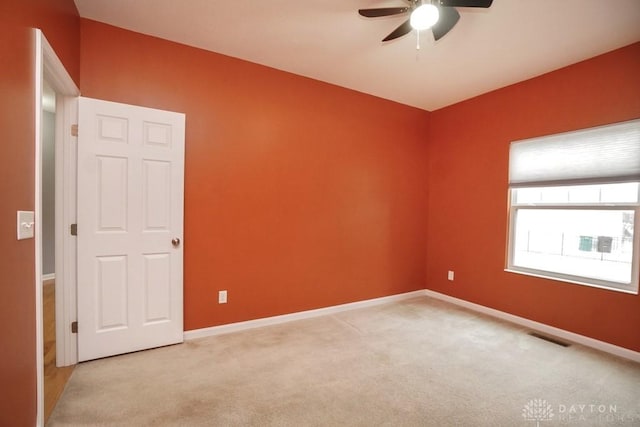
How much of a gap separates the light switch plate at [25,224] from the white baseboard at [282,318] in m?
1.63

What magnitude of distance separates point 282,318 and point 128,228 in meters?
1.74

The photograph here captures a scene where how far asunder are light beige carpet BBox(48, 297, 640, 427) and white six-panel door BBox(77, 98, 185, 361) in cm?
25

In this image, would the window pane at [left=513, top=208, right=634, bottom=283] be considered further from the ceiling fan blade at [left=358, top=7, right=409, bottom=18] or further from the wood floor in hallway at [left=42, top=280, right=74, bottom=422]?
the wood floor in hallway at [left=42, top=280, right=74, bottom=422]

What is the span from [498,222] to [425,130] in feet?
5.50

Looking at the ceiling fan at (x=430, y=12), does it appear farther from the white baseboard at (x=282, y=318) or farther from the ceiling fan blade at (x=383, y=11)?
the white baseboard at (x=282, y=318)

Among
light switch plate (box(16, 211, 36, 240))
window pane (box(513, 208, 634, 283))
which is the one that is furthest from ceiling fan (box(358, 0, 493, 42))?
window pane (box(513, 208, 634, 283))

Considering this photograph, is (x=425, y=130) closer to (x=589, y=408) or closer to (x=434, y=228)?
(x=434, y=228)

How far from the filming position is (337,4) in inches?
82.6

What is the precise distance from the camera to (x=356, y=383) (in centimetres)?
205

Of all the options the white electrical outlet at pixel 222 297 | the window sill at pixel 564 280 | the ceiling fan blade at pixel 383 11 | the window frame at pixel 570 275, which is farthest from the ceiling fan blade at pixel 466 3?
the white electrical outlet at pixel 222 297

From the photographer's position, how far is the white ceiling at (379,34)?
211 cm

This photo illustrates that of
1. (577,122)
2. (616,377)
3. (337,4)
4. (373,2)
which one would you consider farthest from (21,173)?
(577,122)

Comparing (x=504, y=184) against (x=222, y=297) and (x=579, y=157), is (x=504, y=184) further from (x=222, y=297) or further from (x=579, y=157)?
(x=222, y=297)

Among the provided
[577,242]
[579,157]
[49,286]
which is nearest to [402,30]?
[579,157]
